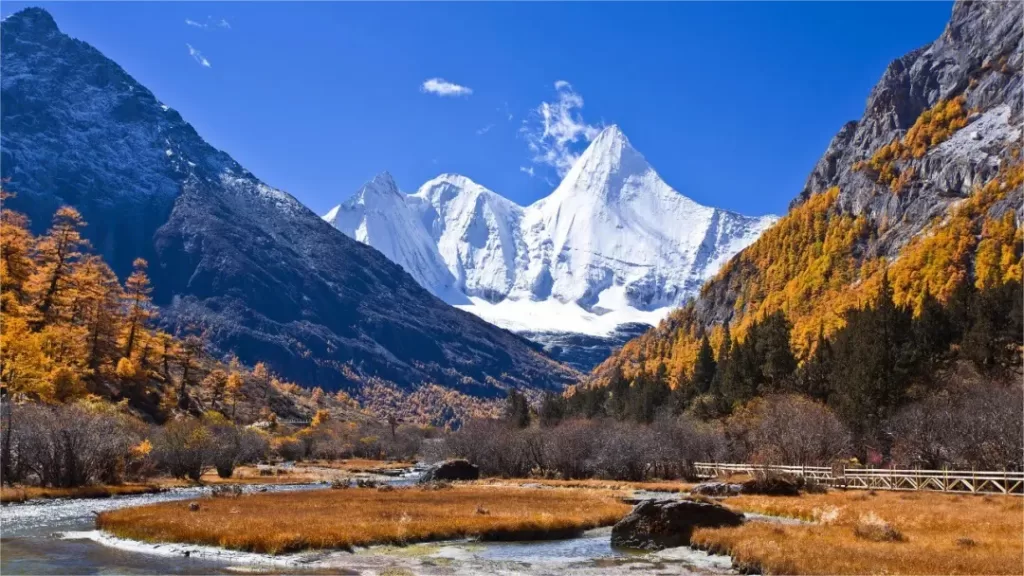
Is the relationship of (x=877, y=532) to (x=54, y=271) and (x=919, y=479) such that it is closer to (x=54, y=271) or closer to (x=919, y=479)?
(x=919, y=479)

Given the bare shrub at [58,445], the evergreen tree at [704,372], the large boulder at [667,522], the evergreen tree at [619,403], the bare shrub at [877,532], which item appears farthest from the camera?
the evergreen tree at [619,403]

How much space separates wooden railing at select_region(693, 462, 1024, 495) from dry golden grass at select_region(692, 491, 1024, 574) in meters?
5.57

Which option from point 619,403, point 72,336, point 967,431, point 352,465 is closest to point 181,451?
point 72,336

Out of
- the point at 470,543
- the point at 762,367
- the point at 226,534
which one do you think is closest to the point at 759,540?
the point at 470,543

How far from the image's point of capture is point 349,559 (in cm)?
3112

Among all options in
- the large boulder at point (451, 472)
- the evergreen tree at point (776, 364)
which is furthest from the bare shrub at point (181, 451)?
the evergreen tree at point (776, 364)

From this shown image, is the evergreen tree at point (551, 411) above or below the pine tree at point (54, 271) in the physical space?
below

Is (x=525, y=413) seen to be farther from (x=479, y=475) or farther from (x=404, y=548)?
(x=404, y=548)

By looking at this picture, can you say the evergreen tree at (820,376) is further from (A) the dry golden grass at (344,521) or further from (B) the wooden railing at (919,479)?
(A) the dry golden grass at (344,521)

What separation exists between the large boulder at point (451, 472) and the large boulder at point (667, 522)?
61.6 m

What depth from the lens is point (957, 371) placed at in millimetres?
84188

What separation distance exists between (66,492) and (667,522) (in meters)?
50.2

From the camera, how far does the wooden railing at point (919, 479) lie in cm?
4888

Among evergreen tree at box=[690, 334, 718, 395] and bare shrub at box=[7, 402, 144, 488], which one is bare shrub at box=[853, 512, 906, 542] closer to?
bare shrub at box=[7, 402, 144, 488]
